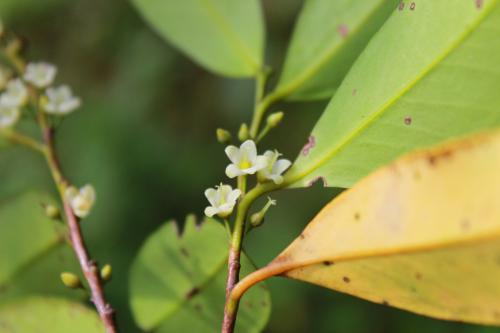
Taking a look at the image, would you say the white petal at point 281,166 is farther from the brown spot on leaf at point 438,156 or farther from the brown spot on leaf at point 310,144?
the brown spot on leaf at point 438,156

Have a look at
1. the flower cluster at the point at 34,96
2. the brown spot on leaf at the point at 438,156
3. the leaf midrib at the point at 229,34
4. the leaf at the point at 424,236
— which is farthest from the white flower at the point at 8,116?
the brown spot on leaf at the point at 438,156

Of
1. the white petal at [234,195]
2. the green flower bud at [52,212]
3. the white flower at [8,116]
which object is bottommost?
the green flower bud at [52,212]

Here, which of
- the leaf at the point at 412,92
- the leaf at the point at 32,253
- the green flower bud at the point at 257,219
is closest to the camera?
the leaf at the point at 412,92

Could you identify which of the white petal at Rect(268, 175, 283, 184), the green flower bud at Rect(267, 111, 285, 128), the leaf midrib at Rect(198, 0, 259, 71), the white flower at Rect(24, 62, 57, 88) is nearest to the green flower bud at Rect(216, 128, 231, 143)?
the green flower bud at Rect(267, 111, 285, 128)

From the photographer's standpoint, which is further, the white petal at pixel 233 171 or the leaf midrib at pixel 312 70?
the leaf midrib at pixel 312 70

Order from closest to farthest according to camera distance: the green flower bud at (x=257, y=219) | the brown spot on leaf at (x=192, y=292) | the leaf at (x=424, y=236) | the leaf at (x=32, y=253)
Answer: the leaf at (x=424, y=236) → the green flower bud at (x=257, y=219) → the brown spot on leaf at (x=192, y=292) → the leaf at (x=32, y=253)

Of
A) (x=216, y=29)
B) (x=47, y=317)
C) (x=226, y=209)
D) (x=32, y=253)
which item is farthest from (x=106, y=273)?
(x=216, y=29)

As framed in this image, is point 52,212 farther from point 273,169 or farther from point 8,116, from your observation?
point 273,169
